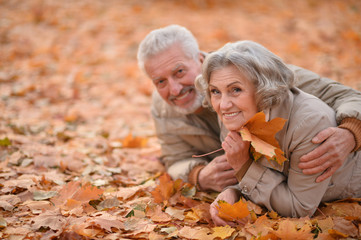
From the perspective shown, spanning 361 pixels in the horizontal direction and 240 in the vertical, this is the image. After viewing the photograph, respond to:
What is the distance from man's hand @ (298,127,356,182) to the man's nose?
1.12 meters

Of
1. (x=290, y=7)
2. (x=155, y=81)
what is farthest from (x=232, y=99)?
(x=290, y=7)

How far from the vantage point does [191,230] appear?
190 cm

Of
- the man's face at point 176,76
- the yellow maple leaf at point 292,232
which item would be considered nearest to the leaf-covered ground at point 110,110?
the yellow maple leaf at point 292,232

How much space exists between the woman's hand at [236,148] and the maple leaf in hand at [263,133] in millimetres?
104

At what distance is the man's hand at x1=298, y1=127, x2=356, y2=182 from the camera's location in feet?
5.93

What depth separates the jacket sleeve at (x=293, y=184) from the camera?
1.83 metres

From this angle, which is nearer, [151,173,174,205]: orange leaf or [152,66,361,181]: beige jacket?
[151,173,174,205]: orange leaf

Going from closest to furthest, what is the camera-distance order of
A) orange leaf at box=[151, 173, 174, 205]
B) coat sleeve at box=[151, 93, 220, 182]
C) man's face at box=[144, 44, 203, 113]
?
orange leaf at box=[151, 173, 174, 205] < man's face at box=[144, 44, 203, 113] < coat sleeve at box=[151, 93, 220, 182]

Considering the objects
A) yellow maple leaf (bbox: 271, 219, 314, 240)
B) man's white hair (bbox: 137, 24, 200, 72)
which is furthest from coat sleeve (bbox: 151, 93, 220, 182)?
yellow maple leaf (bbox: 271, 219, 314, 240)

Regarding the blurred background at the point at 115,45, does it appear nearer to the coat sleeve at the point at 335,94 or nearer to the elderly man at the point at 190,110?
the elderly man at the point at 190,110

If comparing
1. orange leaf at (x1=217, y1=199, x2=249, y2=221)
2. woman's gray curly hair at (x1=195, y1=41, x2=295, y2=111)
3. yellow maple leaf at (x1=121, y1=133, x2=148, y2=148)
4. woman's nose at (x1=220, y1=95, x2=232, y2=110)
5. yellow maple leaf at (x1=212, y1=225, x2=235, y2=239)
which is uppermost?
woman's gray curly hair at (x1=195, y1=41, x2=295, y2=111)

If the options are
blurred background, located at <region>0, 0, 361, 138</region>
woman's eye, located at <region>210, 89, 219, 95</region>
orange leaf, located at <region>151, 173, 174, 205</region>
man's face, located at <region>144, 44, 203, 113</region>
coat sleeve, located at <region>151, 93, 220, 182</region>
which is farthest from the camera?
blurred background, located at <region>0, 0, 361, 138</region>

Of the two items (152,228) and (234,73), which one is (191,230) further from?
(234,73)

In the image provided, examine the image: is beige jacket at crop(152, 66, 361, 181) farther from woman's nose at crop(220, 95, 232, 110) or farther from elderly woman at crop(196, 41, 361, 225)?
woman's nose at crop(220, 95, 232, 110)
